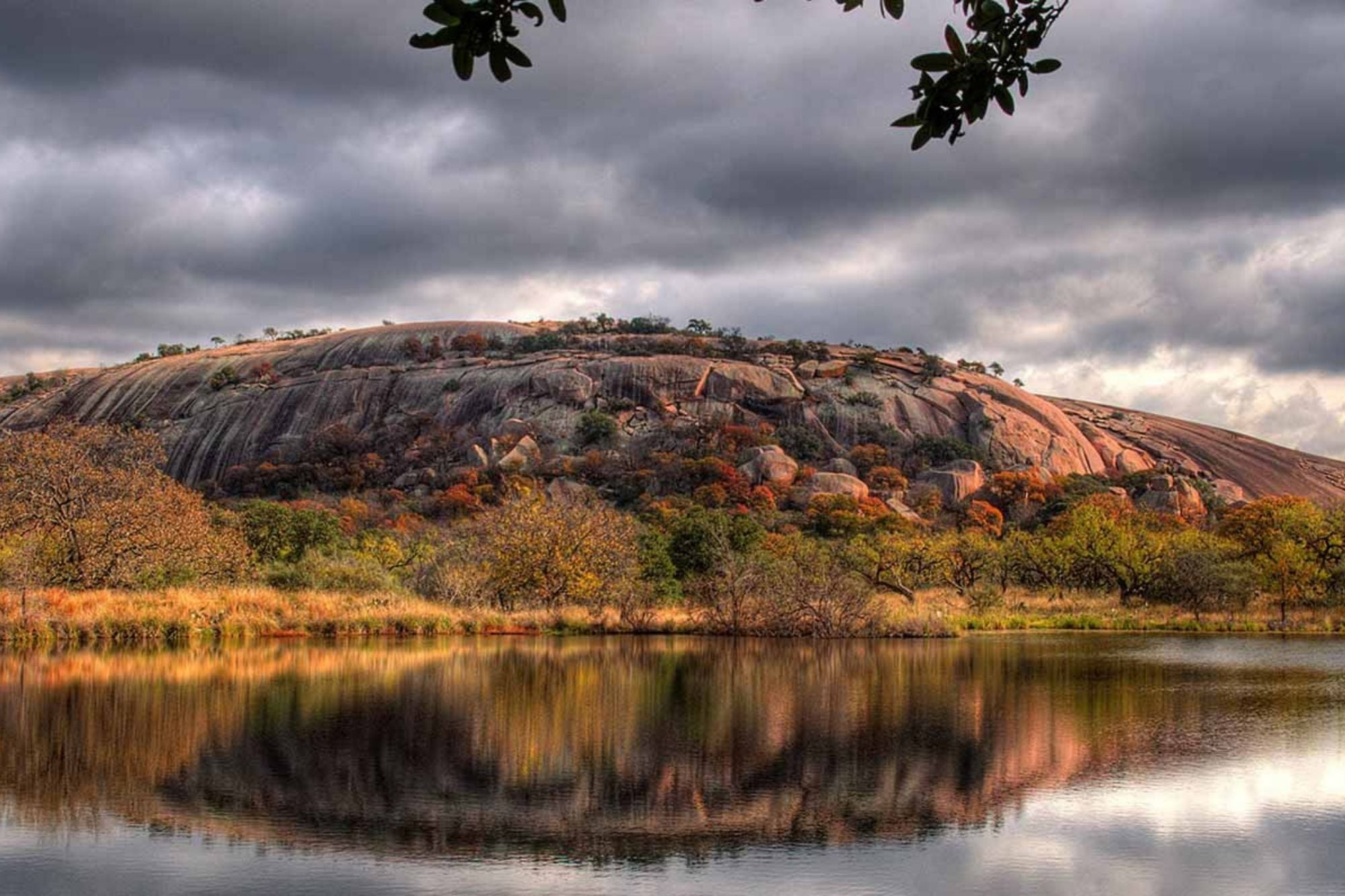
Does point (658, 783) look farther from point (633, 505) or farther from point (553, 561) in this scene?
point (633, 505)

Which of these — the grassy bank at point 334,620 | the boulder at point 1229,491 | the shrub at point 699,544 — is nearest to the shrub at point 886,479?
the boulder at point 1229,491

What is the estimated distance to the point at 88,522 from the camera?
37.8 metres

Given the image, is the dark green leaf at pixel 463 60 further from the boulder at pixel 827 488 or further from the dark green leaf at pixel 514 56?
the boulder at pixel 827 488

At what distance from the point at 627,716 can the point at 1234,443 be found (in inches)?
4887

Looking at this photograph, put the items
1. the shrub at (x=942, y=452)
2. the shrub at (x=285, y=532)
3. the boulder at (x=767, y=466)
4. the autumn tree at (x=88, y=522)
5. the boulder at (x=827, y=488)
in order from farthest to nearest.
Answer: the shrub at (x=942, y=452) < the boulder at (x=767, y=466) < the boulder at (x=827, y=488) < the shrub at (x=285, y=532) < the autumn tree at (x=88, y=522)

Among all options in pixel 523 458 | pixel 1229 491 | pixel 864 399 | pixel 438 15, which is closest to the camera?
pixel 438 15

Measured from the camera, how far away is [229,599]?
36594mm

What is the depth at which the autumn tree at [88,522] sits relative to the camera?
37406 mm

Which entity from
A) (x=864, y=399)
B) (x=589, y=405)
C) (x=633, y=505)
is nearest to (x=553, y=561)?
(x=633, y=505)

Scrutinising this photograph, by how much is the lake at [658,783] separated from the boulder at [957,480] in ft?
232

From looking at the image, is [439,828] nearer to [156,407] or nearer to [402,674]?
[402,674]

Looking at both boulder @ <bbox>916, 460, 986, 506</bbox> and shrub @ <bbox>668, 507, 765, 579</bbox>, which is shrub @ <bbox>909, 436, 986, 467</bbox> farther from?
shrub @ <bbox>668, 507, 765, 579</bbox>

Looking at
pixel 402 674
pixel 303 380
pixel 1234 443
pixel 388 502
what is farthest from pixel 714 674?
pixel 1234 443

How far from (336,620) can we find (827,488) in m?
58.8
